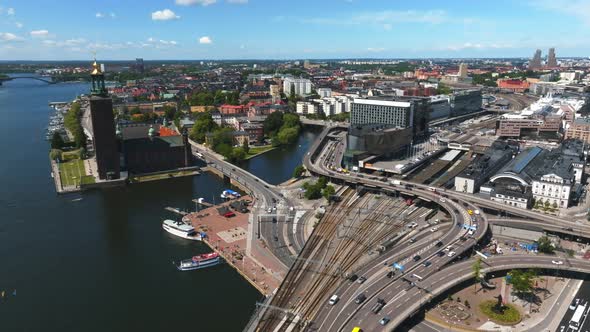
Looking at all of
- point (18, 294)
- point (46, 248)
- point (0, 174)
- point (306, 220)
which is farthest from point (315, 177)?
point (0, 174)

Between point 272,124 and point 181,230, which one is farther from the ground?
point 272,124

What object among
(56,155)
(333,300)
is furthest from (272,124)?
(333,300)

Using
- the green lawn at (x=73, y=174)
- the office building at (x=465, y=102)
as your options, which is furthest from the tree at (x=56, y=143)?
the office building at (x=465, y=102)

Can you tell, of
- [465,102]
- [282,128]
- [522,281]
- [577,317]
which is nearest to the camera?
[577,317]

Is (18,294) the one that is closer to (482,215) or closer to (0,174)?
(0,174)

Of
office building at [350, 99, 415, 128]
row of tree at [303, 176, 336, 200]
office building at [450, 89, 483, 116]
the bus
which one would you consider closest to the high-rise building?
row of tree at [303, 176, 336, 200]

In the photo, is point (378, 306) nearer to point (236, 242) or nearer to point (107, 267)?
point (236, 242)
